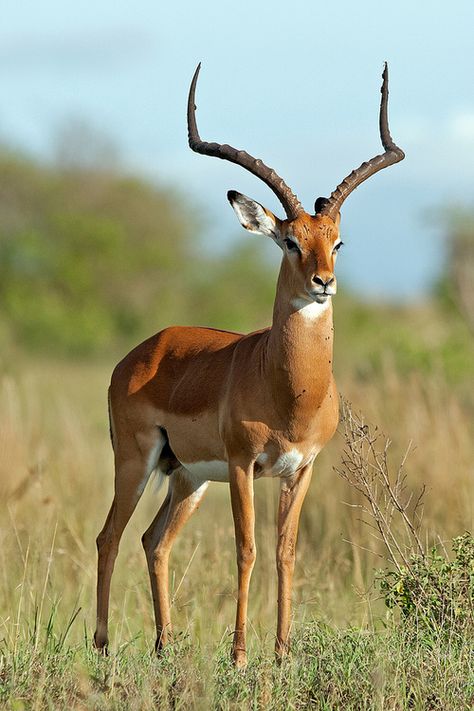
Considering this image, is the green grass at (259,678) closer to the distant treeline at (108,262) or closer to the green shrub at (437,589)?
the green shrub at (437,589)

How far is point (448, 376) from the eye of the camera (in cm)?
1545

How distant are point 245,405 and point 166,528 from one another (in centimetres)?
125

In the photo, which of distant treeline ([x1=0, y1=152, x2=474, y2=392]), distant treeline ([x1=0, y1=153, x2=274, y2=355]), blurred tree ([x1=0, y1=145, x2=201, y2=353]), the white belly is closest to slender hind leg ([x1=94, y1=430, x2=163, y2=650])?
the white belly

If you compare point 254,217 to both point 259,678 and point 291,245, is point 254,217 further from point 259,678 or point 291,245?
point 259,678

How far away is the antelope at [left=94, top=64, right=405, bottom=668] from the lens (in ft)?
19.1

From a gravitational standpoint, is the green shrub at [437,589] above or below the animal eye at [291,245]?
below

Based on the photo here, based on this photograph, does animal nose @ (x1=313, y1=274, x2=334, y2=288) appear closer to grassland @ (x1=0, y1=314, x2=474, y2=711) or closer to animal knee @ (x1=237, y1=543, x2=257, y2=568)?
grassland @ (x1=0, y1=314, x2=474, y2=711)

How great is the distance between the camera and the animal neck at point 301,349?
5.82 m

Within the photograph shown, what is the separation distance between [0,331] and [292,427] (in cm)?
2332

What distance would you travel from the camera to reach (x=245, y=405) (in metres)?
5.90

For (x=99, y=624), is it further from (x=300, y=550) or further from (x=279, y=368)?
(x=300, y=550)

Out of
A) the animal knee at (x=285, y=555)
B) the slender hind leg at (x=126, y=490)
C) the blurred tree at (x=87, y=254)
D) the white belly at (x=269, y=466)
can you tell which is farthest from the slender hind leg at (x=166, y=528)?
the blurred tree at (x=87, y=254)

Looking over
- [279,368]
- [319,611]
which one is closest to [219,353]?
[279,368]

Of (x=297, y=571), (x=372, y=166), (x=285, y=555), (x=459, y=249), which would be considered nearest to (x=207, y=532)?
(x=297, y=571)
